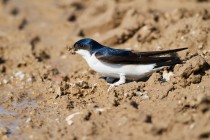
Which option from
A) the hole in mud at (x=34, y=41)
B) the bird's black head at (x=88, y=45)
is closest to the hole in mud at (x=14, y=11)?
the hole in mud at (x=34, y=41)

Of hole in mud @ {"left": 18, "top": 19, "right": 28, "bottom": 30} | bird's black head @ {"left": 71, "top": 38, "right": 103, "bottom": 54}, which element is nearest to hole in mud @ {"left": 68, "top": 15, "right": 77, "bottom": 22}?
hole in mud @ {"left": 18, "top": 19, "right": 28, "bottom": 30}

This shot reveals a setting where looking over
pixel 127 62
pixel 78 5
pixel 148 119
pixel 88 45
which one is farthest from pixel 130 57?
pixel 78 5

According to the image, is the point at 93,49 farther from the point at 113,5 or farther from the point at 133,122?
the point at 113,5

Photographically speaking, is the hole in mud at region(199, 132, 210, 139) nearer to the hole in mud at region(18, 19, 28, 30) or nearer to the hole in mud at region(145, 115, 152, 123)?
the hole in mud at region(145, 115, 152, 123)

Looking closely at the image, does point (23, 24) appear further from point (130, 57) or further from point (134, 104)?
point (134, 104)

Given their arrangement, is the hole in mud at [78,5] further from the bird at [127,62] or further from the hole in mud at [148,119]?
the hole in mud at [148,119]
